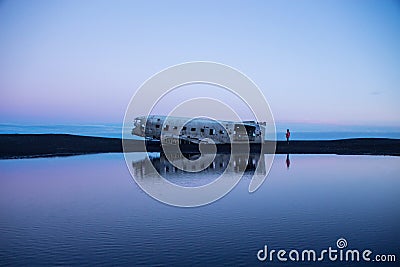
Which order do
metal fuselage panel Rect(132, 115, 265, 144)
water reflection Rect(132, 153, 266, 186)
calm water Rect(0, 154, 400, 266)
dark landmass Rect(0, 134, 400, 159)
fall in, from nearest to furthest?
calm water Rect(0, 154, 400, 266) → water reflection Rect(132, 153, 266, 186) → dark landmass Rect(0, 134, 400, 159) → metal fuselage panel Rect(132, 115, 265, 144)

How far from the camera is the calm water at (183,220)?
34.7 ft

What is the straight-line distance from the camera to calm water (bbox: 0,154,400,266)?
34.7 feet

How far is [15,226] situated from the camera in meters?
12.9

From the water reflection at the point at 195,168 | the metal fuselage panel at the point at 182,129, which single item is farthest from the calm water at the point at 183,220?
the metal fuselage panel at the point at 182,129

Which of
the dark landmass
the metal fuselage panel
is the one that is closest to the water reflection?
the dark landmass

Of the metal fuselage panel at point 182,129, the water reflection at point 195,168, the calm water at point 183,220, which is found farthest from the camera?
the metal fuselage panel at point 182,129

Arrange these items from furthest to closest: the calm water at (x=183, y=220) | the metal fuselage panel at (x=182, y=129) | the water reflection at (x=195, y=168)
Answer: the metal fuselage panel at (x=182, y=129)
the water reflection at (x=195, y=168)
the calm water at (x=183, y=220)

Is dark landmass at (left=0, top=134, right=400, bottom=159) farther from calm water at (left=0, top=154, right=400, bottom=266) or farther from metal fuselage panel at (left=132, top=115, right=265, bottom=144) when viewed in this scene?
calm water at (left=0, top=154, right=400, bottom=266)

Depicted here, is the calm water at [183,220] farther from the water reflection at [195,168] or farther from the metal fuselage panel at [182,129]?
the metal fuselage panel at [182,129]

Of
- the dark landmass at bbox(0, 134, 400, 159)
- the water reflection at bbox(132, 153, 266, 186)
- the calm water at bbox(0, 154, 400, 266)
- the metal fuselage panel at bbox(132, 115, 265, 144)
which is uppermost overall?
the metal fuselage panel at bbox(132, 115, 265, 144)

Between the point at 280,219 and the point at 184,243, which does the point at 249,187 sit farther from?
the point at 184,243

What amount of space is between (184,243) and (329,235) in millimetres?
4078

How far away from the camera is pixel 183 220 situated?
13977 millimetres

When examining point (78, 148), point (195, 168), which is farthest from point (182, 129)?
point (195, 168)
